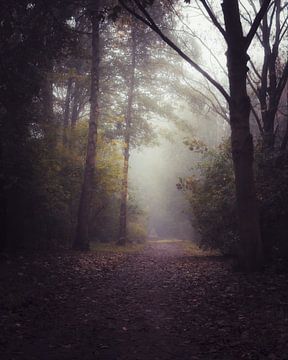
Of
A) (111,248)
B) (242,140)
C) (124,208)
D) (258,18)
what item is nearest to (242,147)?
(242,140)

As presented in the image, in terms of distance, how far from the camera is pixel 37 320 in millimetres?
6766

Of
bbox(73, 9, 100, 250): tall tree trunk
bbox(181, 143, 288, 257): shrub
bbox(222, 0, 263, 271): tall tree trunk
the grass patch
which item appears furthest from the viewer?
the grass patch

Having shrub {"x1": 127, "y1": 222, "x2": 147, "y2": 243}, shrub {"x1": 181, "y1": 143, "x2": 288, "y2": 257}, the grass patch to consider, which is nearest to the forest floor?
shrub {"x1": 181, "y1": 143, "x2": 288, "y2": 257}

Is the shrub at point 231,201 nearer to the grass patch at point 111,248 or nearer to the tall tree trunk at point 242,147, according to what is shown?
the tall tree trunk at point 242,147

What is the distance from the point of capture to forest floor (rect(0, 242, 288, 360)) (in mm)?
5410

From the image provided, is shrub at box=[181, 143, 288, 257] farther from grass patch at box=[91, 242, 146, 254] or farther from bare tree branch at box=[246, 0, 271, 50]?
grass patch at box=[91, 242, 146, 254]

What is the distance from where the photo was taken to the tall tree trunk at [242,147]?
33.9 ft

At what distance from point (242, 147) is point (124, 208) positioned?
1636 cm

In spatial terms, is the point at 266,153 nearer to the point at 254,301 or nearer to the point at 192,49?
the point at 254,301

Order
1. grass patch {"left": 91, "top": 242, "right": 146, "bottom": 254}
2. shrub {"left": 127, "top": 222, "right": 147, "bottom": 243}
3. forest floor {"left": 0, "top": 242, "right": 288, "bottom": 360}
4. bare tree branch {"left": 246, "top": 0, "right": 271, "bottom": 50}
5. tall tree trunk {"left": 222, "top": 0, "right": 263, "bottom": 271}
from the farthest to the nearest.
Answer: shrub {"left": 127, "top": 222, "right": 147, "bottom": 243}
grass patch {"left": 91, "top": 242, "right": 146, "bottom": 254}
tall tree trunk {"left": 222, "top": 0, "right": 263, "bottom": 271}
bare tree branch {"left": 246, "top": 0, "right": 271, "bottom": 50}
forest floor {"left": 0, "top": 242, "right": 288, "bottom": 360}

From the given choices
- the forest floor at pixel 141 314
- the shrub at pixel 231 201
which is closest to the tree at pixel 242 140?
the forest floor at pixel 141 314

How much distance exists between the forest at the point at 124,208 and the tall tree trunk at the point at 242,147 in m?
0.03

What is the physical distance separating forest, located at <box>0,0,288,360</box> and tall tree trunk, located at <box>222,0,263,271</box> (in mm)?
28

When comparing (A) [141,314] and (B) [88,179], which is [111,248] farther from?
(A) [141,314]
